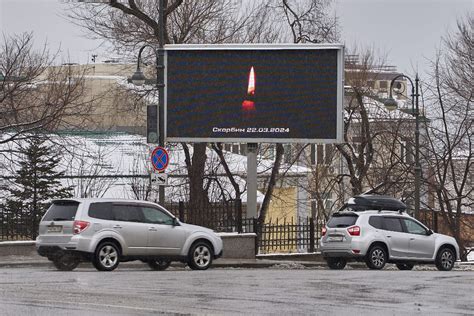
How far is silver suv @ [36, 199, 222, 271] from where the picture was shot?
2188 cm

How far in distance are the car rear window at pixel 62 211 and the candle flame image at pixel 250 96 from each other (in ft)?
29.5

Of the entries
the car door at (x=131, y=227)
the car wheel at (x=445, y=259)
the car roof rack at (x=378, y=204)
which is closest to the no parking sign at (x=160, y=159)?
the car door at (x=131, y=227)

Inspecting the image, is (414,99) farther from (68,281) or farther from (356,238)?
(68,281)

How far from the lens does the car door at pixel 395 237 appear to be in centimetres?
2691

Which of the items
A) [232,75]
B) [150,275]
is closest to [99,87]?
[232,75]

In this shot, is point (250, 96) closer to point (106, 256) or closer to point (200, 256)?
point (200, 256)

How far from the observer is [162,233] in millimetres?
23203

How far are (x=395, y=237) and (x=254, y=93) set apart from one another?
6.22 metres

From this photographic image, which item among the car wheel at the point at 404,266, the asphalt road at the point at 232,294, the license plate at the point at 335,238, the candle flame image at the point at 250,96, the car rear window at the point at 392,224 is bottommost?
the car wheel at the point at 404,266

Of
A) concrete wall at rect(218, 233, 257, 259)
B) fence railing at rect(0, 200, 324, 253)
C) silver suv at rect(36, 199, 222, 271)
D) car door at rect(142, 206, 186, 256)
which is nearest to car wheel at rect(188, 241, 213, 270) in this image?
silver suv at rect(36, 199, 222, 271)

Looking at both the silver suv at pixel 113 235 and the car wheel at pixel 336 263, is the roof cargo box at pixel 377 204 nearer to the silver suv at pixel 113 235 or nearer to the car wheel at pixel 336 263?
the car wheel at pixel 336 263

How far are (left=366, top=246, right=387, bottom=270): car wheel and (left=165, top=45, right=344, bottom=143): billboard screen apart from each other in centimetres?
438

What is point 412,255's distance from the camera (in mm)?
27422

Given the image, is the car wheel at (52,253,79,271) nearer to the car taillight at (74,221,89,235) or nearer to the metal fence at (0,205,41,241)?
the car taillight at (74,221,89,235)
